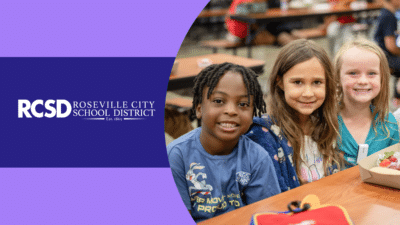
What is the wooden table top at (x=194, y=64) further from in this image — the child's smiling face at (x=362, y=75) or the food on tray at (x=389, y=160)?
the food on tray at (x=389, y=160)

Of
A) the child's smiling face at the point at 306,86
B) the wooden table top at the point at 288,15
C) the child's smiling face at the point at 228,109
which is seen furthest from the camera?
the wooden table top at the point at 288,15

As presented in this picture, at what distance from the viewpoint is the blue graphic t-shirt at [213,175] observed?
1.24m

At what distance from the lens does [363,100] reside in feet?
4.99

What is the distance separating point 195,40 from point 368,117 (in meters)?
6.41

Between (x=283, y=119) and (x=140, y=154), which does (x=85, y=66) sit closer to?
(x=140, y=154)

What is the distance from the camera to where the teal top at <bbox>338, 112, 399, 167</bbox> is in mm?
1577

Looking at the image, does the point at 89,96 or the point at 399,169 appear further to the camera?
the point at 399,169

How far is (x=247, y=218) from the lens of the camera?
1.03 meters

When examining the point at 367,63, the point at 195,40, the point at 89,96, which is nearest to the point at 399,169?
the point at 367,63

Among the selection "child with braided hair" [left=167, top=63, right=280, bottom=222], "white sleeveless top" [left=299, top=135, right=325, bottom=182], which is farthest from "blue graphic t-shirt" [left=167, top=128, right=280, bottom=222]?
"white sleeveless top" [left=299, top=135, right=325, bottom=182]

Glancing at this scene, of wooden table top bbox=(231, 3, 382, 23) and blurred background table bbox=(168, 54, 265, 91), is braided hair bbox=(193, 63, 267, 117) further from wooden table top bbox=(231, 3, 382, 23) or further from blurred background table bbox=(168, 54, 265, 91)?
wooden table top bbox=(231, 3, 382, 23)

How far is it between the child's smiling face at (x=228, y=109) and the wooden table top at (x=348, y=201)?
8.8 inches

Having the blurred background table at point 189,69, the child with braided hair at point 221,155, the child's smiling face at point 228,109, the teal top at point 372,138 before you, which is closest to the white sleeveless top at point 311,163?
the teal top at point 372,138

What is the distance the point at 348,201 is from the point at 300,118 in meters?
0.45
